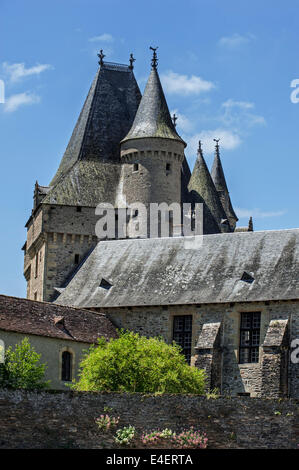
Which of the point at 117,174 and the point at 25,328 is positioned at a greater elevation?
the point at 117,174

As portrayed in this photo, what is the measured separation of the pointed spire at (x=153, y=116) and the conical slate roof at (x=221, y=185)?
43.7ft

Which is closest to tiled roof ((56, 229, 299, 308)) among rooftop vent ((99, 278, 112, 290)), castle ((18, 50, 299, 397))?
castle ((18, 50, 299, 397))

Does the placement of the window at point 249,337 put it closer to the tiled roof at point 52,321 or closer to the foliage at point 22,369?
the tiled roof at point 52,321

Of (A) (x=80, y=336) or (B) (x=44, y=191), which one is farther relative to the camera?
(B) (x=44, y=191)

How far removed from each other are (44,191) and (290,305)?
20423 millimetres

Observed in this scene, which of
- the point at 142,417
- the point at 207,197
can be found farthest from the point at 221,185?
the point at 142,417

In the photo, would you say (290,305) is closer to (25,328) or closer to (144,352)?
(144,352)

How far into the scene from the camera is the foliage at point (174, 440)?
36312mm

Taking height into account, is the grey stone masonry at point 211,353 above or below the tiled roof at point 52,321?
below

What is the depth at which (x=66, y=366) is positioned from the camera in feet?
163

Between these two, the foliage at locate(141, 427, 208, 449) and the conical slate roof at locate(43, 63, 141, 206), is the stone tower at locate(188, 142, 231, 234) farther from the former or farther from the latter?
the foliage at locate(141, 427, 208, 449)

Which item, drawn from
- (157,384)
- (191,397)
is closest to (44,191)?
(157,384)

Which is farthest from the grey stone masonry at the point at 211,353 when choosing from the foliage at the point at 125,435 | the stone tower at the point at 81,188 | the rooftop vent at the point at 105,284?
the foliage at the point at 125,435
